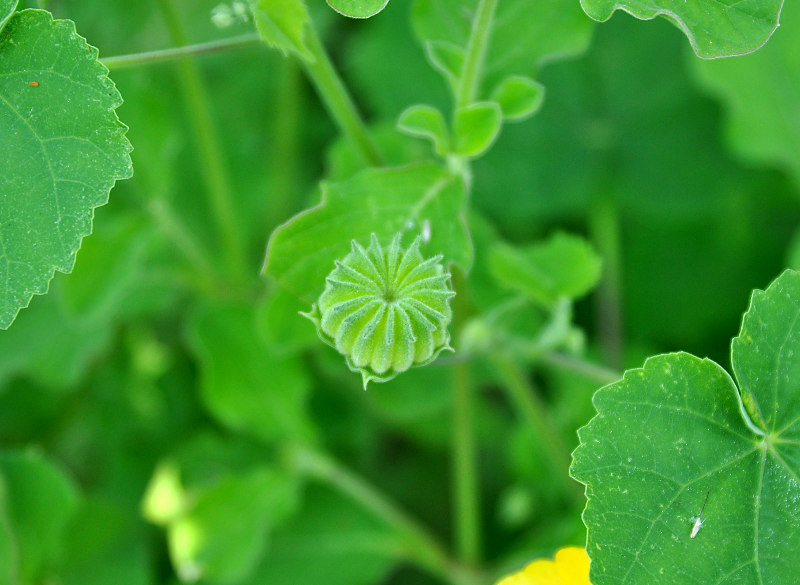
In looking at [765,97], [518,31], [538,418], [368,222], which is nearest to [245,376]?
[538,418]

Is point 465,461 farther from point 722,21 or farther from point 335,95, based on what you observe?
point 722,21

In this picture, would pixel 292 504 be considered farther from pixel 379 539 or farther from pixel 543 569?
pixel 543 569

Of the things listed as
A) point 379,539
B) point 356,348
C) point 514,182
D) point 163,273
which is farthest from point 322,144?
point 356,348

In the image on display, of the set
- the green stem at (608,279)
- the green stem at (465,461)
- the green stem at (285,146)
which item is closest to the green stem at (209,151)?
the green stem at (285,146)

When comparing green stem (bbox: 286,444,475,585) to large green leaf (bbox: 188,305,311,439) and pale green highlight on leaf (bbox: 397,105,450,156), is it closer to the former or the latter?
large green leaf (bbox: 188,305,311,439)

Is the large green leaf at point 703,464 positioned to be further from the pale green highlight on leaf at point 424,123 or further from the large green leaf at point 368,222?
the pale green highlight on leaf at point 424,123
